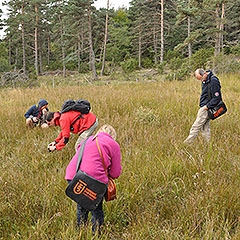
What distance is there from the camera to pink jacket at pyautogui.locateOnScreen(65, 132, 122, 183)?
6.27ft

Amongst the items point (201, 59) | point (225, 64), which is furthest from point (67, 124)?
point (201, 59)

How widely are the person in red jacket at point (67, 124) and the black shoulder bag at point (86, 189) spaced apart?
1.41 metres

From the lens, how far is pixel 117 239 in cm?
209

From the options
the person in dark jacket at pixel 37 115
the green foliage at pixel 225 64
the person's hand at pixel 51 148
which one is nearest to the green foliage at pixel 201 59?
the green foliage at pixel 225 64

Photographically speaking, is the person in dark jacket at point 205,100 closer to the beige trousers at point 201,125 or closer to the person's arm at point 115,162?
the beige trousers at point 201,125

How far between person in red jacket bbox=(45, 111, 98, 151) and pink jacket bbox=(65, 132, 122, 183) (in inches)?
48.2

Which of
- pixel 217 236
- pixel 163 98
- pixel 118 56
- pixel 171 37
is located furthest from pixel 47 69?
pixel 217 236

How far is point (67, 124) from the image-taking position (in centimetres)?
336

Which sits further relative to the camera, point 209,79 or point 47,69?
point 47,69

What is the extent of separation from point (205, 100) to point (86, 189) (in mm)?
3317

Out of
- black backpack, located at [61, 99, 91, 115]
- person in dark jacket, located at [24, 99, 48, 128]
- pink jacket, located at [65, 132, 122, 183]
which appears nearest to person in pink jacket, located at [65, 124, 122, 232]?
pink jacket, located at [65, 132, 122, 183]

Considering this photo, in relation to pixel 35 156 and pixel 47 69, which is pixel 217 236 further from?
pixel 47 69

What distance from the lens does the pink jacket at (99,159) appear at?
191 centimetres

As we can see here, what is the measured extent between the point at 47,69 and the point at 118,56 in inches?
569
